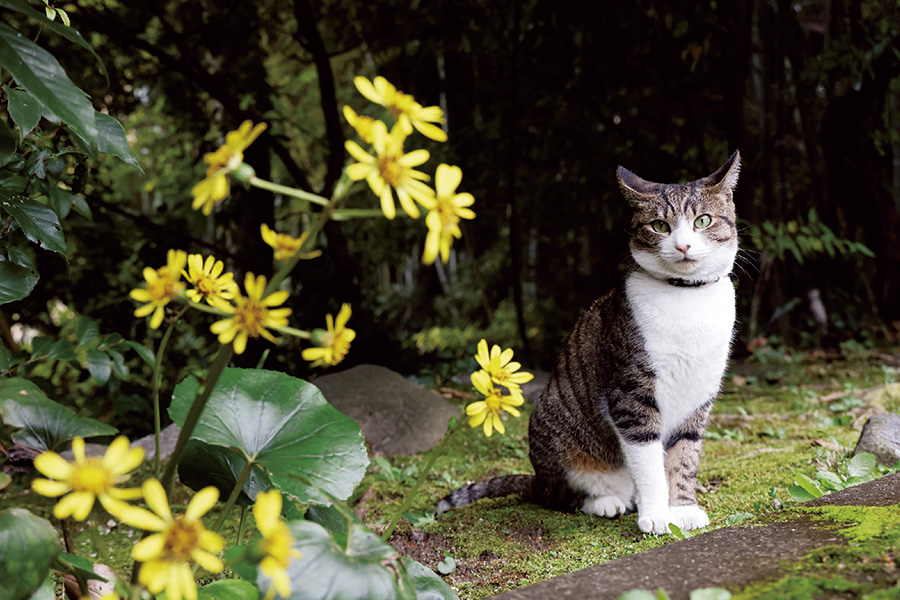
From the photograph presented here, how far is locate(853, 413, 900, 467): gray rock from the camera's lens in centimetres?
212

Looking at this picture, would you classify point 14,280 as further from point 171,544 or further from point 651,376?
point 651,376

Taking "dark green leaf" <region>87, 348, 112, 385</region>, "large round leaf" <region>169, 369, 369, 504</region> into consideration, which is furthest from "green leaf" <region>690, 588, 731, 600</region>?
"dark green leaf" <region>87, 348, 112, 385</region>

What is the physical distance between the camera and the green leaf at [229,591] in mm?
1096

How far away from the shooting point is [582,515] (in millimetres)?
2199

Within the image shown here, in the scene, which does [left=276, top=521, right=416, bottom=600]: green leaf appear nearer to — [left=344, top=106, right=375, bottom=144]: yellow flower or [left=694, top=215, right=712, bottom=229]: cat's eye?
[left=344, top=106, right=375, bottom=144]: yellow flower

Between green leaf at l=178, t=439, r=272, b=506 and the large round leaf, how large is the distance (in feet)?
0.49

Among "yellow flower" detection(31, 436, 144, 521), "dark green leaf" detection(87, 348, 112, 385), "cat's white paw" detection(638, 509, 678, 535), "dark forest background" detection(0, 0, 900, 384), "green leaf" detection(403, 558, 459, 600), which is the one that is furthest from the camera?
"dark forest background" detection(0, 0, 900, 384)

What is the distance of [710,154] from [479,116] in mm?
1985

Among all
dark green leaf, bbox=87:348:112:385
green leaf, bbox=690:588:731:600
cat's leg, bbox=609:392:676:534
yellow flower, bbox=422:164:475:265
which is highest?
yellow flower, bbox=422:164:475:265

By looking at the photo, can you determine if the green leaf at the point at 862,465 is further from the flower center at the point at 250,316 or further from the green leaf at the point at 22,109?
the green leaf at the point at 22,109

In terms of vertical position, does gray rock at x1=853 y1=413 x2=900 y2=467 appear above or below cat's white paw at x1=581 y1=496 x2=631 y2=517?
above

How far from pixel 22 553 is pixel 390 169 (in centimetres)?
74

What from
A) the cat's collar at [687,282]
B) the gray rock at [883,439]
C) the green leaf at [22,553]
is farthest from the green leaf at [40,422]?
the gray rock at [883,439]

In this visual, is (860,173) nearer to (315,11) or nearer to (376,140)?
(315,11)
